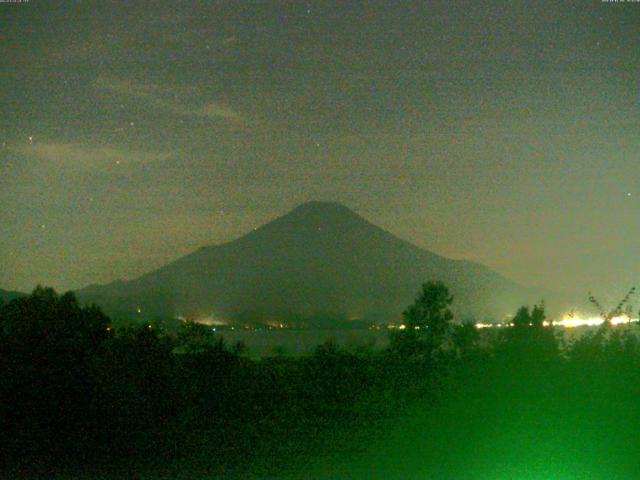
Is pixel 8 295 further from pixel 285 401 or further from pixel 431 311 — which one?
pixel 431 311

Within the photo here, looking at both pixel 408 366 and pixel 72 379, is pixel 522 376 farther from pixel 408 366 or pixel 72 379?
pixel 72 379

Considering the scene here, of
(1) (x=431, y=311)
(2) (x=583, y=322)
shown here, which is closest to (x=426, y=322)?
(1) (x=431, y=311)

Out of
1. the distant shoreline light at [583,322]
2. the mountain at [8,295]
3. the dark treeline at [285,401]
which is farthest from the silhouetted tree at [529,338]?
the mountain at [8,295]

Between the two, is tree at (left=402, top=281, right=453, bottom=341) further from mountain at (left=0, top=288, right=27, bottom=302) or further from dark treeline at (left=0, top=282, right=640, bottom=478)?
mountain at (left=0, top=288, right=27, bottom=302)

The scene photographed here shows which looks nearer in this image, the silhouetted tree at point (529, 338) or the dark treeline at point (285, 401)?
the dark treeline at point (285, 401)

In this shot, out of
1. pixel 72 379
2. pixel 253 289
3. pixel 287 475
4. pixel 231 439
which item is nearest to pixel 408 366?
pixel 231 439

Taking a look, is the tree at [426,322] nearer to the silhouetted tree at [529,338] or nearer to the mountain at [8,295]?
the silhouetted tree at [529,338]

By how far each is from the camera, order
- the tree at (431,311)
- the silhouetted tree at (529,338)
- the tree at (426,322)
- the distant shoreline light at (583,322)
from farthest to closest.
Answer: the tree at (431,311) < the tree at (426,322) < the distant shoreline light at (583,322) < the silhouetted tree at (529,338)

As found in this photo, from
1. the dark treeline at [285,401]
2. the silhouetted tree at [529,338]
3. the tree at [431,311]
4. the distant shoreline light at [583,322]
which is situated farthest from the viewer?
the tree at [431,311]
